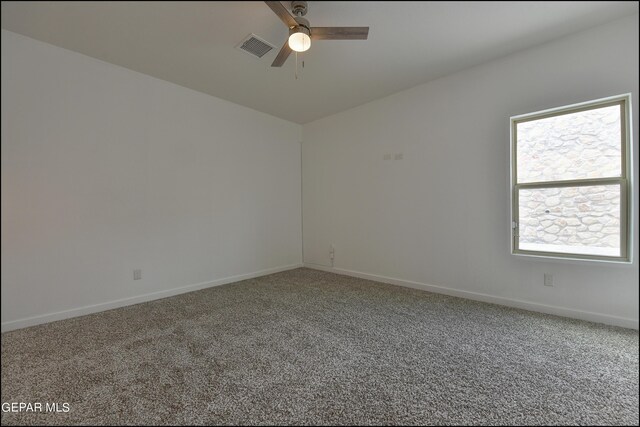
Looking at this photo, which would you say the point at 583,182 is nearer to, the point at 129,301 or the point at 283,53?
the point at 283,53

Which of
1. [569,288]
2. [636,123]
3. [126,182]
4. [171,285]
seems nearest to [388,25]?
[636,123]

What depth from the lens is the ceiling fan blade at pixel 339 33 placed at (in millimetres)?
1760

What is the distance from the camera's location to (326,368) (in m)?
1.53

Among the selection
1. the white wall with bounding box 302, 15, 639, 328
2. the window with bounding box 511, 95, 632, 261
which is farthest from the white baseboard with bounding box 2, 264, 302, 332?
the window with bounding box 511, 95, 632, 261

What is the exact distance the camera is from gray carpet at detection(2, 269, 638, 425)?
3.83 ft

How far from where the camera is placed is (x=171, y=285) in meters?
3.01

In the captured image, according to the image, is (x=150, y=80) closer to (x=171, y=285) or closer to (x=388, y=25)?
(x=171, y=285)

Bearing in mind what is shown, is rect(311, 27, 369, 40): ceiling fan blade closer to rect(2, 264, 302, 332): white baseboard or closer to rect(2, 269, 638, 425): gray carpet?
rect(2, 269, 638, 425): gray carpet

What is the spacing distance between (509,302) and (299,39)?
9.73 ft

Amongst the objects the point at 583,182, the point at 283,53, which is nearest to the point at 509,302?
the point at 583,182

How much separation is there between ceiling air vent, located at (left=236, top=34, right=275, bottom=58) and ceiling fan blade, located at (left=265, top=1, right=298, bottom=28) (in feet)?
2.07

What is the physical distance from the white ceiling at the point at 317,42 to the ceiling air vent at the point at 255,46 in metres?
0.05

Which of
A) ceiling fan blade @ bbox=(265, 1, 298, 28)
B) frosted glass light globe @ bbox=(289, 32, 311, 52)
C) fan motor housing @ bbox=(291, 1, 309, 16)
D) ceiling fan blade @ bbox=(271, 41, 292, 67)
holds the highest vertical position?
fan motor housing @ bbox=(291, 1, 309, 16)

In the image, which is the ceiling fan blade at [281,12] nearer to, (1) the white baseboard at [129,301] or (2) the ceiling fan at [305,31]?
(2) the ceiling fan at [305,31]
